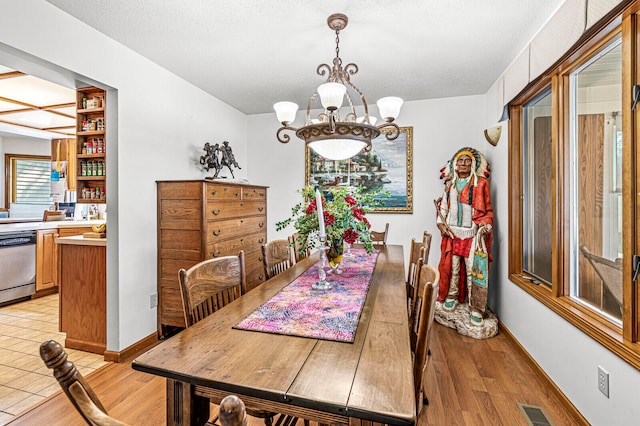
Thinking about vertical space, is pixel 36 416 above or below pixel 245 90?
below

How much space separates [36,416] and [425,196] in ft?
12.4

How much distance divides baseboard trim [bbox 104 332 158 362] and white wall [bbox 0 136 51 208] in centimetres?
450

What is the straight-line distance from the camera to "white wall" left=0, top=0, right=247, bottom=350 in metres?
2.00

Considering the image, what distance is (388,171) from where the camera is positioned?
399cm

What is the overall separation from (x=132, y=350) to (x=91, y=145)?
5.65 ft

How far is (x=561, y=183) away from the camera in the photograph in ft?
7.14

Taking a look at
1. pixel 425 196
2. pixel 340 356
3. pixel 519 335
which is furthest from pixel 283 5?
pixel 519 335

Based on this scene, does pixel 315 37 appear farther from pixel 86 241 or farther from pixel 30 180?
pixel 30 180

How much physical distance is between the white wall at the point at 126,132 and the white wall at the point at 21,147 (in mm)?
3897

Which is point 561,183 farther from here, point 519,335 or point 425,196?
point 425,196

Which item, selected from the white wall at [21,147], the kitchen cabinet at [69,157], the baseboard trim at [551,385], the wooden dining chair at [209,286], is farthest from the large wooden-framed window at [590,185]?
the white wall at [21,147]

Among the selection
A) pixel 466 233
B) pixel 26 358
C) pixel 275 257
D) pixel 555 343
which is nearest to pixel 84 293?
pixel 26 358

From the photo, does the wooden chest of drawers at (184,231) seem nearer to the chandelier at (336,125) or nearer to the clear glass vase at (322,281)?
the chandelier at (336,125)

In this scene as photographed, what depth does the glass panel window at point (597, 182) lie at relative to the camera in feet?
5.57
